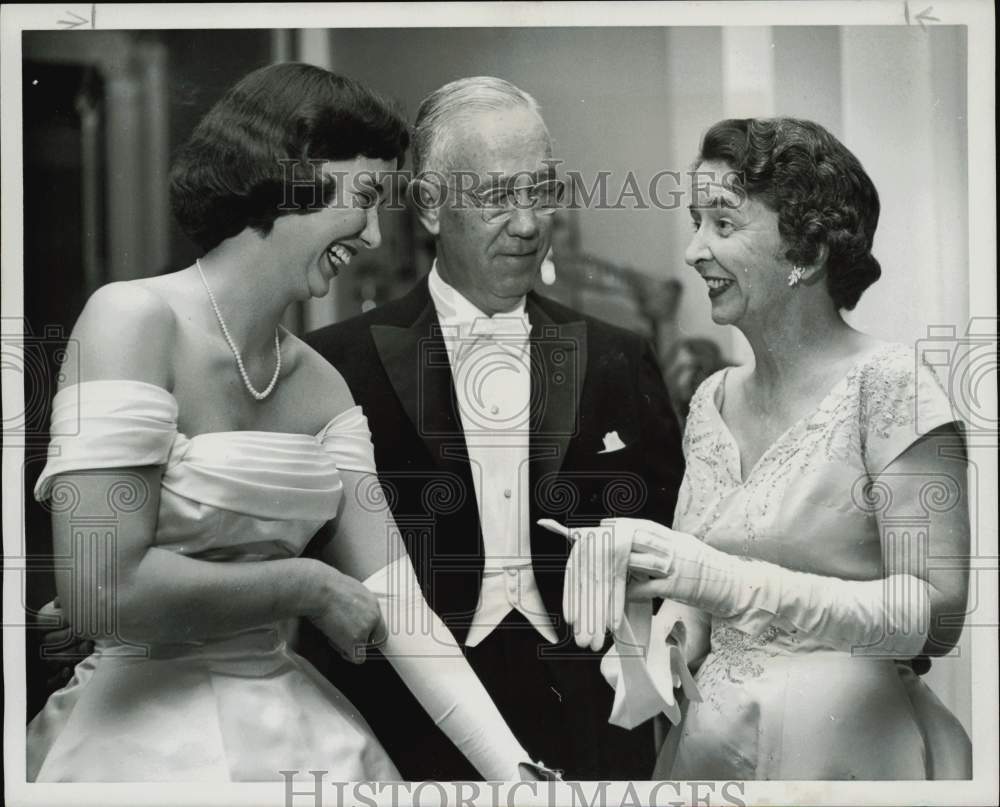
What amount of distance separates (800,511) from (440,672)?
0.92m

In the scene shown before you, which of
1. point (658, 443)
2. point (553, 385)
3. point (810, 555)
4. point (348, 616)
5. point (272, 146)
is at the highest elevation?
point (272, 146)

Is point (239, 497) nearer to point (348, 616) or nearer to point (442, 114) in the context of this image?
point (348, 616)

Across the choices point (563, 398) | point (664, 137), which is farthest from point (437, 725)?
point (664, 137)

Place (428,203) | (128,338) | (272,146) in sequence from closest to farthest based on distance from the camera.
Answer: (128,338) < (272,146) < (428,203)

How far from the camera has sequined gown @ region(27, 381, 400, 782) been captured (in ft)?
10.7

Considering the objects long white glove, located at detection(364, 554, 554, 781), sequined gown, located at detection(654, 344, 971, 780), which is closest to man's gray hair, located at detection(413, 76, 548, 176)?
sequined gown, located at detection(654, 344, 971, 780)

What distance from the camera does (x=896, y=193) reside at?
352 centimetres

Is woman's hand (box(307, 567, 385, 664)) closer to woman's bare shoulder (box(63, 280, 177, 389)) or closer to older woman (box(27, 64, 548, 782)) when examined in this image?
older woman (box(27, 64, 548, 782))

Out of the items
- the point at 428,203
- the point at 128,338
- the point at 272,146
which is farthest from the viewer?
the point at 428,203

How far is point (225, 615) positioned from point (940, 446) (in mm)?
1721

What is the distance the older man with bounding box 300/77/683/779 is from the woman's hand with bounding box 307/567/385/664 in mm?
57

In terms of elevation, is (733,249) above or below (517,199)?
below

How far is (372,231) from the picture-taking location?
11.4 ft

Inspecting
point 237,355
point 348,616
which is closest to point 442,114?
point 237,355
